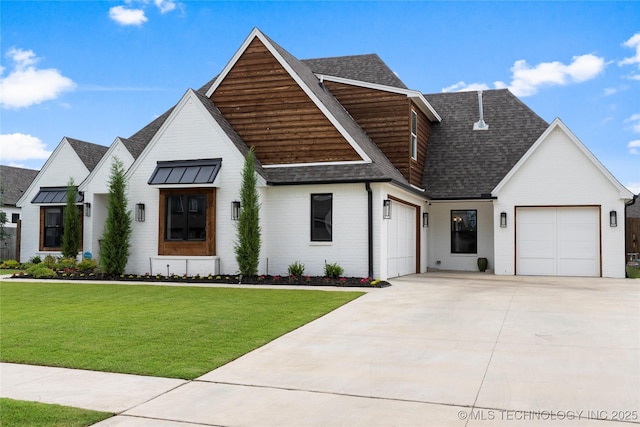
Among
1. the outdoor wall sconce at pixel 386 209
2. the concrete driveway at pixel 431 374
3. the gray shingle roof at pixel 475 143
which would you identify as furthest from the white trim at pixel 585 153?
the concrete driveway at pixel 431 374

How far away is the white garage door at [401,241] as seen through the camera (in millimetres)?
17703

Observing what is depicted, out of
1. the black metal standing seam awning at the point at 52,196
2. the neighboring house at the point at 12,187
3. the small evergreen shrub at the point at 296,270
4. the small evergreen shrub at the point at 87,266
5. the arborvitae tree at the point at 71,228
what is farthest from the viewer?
the neighboring house at the point at 12,187

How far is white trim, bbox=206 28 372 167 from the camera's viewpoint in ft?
55.4

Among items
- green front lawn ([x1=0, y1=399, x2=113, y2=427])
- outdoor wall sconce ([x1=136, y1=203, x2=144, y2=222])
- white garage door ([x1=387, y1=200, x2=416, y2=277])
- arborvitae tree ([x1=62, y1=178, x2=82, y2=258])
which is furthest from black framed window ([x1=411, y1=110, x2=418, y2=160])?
green front lawn ([x1=0, y1=399, x2=113, y2=427])

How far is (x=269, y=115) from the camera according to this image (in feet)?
59.5

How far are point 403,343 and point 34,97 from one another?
13.7m

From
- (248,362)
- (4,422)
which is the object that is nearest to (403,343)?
(248,362)

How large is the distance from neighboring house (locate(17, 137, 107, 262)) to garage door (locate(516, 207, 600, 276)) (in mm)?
17586

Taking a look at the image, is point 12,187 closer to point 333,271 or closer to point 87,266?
point 87,266

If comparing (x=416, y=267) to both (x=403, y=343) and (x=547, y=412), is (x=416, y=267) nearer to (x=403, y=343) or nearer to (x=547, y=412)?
(x=403, y=343)

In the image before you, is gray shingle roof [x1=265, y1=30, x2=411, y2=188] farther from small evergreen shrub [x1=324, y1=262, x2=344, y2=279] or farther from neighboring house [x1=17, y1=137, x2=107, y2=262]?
neighboring house [x1=17, y1=137, x2=107, y2=262]

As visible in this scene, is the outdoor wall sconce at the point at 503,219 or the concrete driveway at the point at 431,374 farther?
the outdoor wall sconce at the point at 503,219

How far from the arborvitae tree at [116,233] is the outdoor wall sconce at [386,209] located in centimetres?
824

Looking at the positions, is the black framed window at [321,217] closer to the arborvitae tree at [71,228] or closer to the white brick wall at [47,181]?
the arborvitae tree at [71,228]
